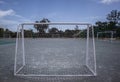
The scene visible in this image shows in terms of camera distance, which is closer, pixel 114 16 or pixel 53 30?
pixel 53 30

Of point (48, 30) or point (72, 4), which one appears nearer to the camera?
→ point (48, 30)

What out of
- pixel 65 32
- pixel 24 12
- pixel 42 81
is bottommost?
pixel 42 81

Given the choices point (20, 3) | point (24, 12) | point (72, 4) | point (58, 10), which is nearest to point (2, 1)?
point (20, 3)

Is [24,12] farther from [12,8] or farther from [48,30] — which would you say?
[48,30]

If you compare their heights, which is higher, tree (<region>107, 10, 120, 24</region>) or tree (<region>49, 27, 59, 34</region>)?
tree (<region>107, 10, 120, 24</region>)

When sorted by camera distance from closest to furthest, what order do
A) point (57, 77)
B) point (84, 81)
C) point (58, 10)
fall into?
point (84, 81)
point (57, 77)
point (58, 10)

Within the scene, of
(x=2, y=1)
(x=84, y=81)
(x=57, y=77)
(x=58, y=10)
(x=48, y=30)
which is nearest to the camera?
(x=84, y=81)

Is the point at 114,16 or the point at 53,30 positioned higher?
the point at 114,16

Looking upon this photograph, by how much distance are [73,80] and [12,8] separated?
17749 mm

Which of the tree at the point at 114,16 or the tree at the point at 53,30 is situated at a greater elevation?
the tree at the point at 114,16

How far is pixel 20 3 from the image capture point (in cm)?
1706

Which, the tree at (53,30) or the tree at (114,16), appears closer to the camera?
the tree at (53,30)

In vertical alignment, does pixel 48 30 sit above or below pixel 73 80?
above

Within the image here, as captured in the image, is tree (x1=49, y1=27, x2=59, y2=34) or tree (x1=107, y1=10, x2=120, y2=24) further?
tree (x1=107, y1=10, x2=120, y2=24)
